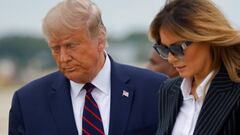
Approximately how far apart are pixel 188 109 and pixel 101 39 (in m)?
0.88

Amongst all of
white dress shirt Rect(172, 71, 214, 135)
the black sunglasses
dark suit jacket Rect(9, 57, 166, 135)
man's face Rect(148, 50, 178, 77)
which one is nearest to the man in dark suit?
dark suit jacket Rect(9, 57, 166, 135)

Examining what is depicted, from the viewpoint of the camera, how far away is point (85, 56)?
568 cm

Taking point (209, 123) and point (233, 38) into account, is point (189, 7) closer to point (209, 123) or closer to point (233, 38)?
point (233, 38)

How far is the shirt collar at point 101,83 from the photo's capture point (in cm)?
584

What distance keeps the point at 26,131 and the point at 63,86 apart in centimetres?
36

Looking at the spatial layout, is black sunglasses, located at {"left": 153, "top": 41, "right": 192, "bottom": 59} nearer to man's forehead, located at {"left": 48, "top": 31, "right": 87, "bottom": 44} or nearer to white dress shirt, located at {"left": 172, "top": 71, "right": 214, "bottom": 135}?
white dress shirt, located at {"left": 172, "top": 71, "right": 214, "bottom": 135}

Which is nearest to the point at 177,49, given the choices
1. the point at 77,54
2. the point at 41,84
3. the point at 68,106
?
the point at 77,54

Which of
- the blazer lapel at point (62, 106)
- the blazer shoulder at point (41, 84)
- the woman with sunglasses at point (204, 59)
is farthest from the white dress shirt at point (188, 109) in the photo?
the blazer shoulder at point (41, 84)

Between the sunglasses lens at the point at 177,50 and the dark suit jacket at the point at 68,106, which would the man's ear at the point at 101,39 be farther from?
the sunglasses lens at the point at 177,50

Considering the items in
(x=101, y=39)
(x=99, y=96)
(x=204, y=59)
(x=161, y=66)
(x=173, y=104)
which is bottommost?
(x=161, y=66)

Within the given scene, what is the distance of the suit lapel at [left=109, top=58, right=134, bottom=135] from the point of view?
5.78 m

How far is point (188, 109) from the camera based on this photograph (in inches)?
207

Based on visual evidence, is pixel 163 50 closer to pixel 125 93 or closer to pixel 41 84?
pixel 125 93

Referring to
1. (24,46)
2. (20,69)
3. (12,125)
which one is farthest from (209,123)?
(24,46)
